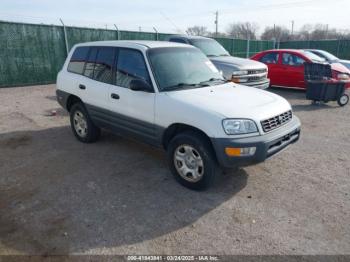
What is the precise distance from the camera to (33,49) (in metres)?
12.4

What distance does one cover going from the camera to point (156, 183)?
4.14 m

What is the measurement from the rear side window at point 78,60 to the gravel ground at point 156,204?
57.5 inches

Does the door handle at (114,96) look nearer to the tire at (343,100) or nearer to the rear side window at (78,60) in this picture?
the rear side window at (78,60)

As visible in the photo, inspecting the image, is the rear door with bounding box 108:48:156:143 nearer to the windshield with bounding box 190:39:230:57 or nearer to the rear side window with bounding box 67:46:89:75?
the rear side window with bounding box 67:46:89:75

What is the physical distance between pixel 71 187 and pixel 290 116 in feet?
10.8

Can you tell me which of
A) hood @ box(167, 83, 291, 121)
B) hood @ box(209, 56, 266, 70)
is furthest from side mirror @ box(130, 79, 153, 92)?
hood @ box(209, 56, 266, 70)

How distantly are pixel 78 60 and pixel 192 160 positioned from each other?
3.25m

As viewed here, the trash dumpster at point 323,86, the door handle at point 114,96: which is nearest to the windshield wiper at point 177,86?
the door handle at point 114,96

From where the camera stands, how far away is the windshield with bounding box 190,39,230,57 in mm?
9781

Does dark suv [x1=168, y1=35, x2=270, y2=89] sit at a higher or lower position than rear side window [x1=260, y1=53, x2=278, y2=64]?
lower

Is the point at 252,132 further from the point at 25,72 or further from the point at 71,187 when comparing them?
the point at 25,72

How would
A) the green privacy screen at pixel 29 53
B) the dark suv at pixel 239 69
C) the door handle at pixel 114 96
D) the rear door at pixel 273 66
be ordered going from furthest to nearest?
the green privacy screen at pixel 29 53 → the rear door at pixel 273 66 → the dark suv at pixel 239 69 → the door handle at pixel 114 96

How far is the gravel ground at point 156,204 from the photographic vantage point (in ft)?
9.60

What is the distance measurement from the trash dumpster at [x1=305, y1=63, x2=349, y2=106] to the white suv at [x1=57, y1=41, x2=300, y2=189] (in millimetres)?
5253
